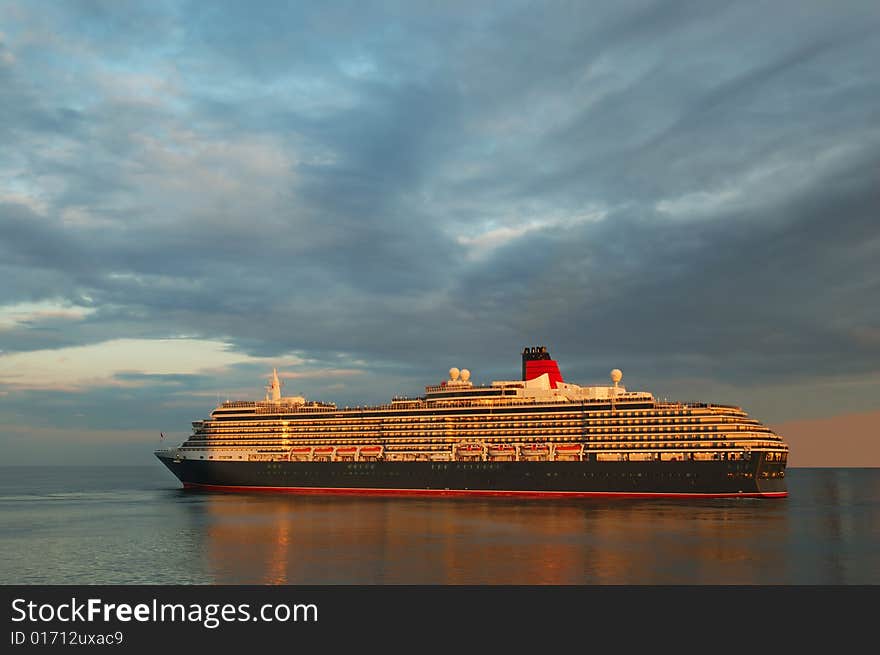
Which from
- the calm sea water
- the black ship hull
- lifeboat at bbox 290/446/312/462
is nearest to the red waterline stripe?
the black ship hull

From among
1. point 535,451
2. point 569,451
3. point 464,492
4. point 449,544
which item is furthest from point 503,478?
point 449,544

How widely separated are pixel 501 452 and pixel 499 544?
48.4 metres

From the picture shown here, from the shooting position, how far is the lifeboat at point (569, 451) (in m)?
99.9

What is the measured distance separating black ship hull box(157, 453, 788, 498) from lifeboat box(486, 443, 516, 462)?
1.51 meters

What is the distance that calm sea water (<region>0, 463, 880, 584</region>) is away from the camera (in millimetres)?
45688

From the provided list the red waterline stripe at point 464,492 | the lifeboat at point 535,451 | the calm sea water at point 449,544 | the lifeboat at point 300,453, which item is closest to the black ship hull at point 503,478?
the red waterline stripe at point 464,492

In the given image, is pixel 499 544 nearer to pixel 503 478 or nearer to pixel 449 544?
pixel 449 544

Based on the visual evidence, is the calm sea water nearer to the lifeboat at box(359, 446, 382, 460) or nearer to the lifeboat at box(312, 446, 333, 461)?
the lifeboat at box(359, 446, 382, 460)

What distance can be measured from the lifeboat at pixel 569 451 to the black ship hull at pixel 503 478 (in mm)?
1186

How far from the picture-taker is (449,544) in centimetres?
5644

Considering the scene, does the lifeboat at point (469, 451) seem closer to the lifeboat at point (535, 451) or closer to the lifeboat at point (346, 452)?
the lifeboat at point (535, 451)
